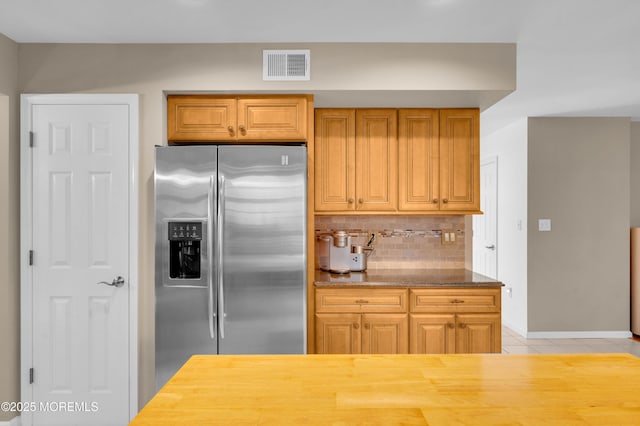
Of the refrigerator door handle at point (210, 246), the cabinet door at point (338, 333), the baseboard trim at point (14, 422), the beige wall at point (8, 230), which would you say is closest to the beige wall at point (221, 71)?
the beige wall at point (8, 230)

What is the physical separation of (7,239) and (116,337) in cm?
92

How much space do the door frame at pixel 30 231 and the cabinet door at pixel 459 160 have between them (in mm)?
2280

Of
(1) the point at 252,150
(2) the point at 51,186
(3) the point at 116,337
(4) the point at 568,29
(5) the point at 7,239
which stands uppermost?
(4) the point at 568,29

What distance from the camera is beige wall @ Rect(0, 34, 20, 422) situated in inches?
106

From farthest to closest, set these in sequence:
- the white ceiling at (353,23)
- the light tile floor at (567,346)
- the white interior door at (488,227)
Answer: the white interior door at (488,227)
the light tile floor at (567,346)
the white ceiling at (353,23)

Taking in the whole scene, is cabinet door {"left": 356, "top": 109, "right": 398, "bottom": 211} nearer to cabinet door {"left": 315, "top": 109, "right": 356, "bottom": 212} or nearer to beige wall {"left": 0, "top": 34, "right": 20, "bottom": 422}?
cabinet door {"left": 315, "top": 109, "right": 356, "bottom": 212}

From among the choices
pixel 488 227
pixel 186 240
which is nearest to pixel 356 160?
pixel 186 240

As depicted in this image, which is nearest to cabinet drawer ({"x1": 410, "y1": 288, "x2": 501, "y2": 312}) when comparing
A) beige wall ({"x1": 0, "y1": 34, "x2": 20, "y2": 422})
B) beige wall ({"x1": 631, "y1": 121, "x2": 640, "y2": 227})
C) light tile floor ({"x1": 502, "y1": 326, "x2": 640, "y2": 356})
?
light tile floor ({"x1": 502, "y1": 326, "x2": 640, "y2": 356})

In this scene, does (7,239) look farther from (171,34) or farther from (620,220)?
(620,220)

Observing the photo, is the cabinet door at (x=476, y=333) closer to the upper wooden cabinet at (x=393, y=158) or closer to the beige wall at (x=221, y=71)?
the upper wooden cabinet at (x=393, y=158)

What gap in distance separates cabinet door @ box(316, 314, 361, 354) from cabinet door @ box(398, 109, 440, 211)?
3.26 ft

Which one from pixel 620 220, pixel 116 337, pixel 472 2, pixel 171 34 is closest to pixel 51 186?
pixel 116 337

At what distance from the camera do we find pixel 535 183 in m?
4.78

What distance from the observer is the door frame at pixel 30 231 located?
2771mm
